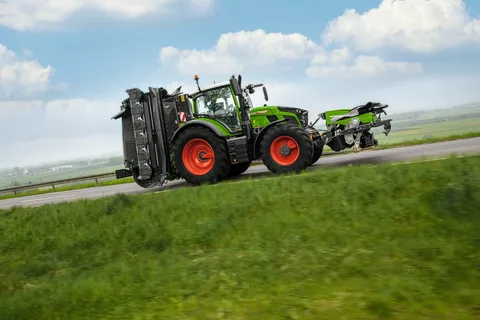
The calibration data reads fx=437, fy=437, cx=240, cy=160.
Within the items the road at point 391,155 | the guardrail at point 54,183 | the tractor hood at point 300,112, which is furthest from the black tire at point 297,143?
the guardrail at point 54,183

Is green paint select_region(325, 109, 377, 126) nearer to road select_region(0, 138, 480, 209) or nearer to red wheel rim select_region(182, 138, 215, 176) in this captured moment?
road select_region(0, 138, 480, 209)

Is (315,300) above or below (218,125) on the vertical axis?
below

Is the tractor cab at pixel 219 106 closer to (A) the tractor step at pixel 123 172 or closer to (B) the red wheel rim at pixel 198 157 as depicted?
(B) the red wheel rim at pixel 198 157

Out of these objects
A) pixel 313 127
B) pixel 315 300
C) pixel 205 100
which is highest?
pixel 205 100

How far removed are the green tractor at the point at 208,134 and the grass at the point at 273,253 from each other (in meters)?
2.14

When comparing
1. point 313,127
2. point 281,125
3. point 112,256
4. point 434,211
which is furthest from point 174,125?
point 434,211

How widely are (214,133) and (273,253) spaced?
20.1 feet

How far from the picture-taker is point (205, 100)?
12172 millimetres

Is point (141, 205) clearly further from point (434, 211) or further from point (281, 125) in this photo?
point (434, 211)

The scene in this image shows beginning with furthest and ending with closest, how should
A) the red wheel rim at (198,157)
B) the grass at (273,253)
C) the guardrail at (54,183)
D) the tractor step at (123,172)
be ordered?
the guardrail at (54,183), the tractor step at (123,172), the red wheel rim at (198,157), the grass at (273,253)

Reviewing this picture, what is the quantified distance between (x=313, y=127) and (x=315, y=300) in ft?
27.4

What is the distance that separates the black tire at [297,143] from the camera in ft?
35.5

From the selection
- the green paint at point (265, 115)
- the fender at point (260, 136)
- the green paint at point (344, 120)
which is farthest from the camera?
the green paint at point (344, 120)

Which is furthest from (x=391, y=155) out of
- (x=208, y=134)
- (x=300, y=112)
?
(x=208, y=134)
